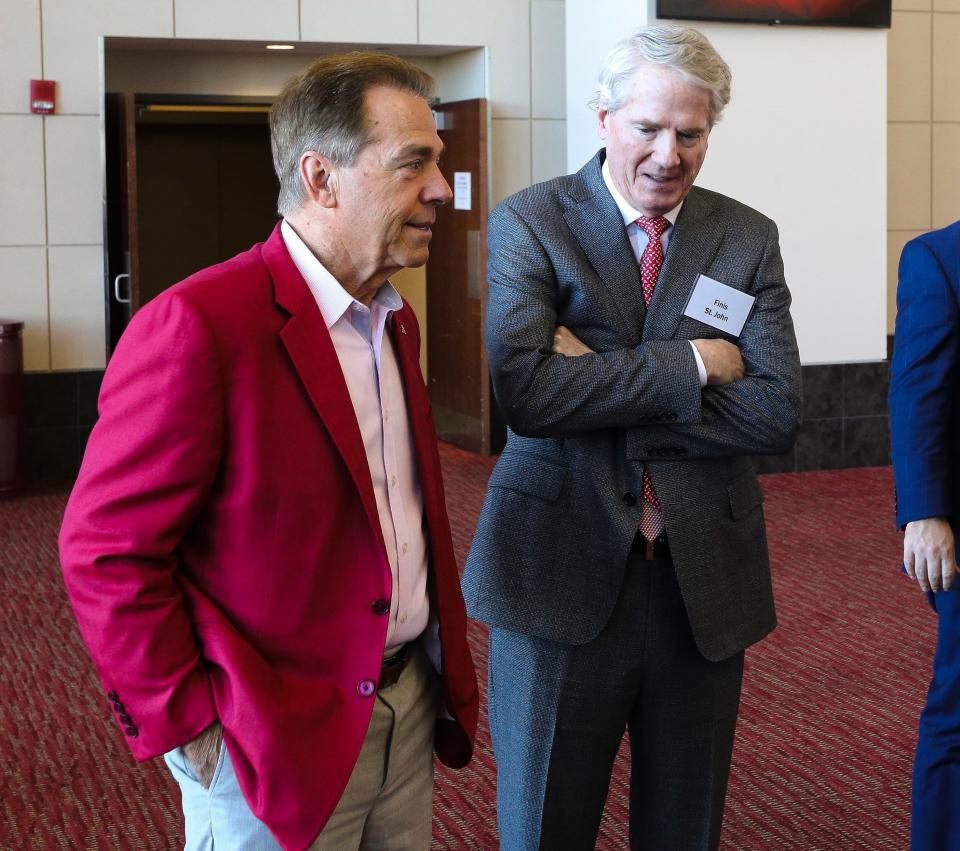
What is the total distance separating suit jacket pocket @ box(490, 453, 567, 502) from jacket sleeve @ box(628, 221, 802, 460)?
156mm

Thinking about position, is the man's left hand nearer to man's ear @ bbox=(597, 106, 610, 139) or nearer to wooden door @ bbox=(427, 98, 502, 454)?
man's ear @ bbox=(597, 106, 610, 139)

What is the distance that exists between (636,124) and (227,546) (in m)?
0.97

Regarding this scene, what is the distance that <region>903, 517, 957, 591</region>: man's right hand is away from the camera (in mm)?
2361

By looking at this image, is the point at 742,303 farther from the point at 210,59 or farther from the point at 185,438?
the point at 210,59

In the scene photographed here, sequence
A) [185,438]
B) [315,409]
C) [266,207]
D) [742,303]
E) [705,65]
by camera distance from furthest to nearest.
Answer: [266,207]
[742,303]
[705,65]
[315,409]
[185,438]

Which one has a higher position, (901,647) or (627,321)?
(627,321)

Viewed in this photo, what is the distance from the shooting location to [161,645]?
1.53 metres

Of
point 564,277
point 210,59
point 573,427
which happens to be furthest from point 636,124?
point 210,59

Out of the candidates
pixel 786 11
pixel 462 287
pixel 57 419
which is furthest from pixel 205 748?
pixel 462 287

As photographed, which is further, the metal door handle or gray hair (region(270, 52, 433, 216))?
the metal door handle

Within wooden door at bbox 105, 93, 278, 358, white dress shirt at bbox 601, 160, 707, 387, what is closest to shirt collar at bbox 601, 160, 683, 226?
white dress shirt at bbox 601, 160, 707, 387

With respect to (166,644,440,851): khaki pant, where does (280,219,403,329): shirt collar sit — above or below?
above

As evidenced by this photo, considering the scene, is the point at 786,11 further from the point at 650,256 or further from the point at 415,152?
the point at 415,152

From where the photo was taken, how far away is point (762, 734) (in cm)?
387
